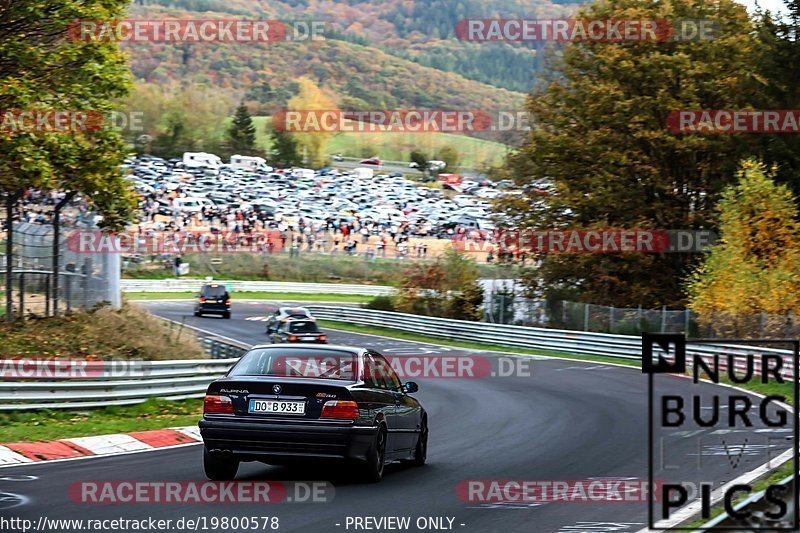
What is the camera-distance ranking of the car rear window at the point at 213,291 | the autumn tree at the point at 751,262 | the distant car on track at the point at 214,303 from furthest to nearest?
1. the car rear window at the point at 213,291
2. the distant car on track at the point at 214,303
3. the autumn tree at the point at 751,262

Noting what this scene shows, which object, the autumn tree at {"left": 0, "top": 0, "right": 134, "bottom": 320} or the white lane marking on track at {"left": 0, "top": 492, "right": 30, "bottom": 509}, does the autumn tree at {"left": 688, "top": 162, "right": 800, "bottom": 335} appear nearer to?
the autumn tree at {"left": 0, "top": 0, "right": 134, "bottom": 320}

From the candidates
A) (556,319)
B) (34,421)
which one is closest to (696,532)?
(34,421)

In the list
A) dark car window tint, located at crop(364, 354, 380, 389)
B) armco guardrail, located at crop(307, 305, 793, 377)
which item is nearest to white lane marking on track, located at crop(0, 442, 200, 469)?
dark car window tint, located at crop(364, 354, 380, 389)

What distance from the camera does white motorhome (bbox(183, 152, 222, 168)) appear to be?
13400 centimetres

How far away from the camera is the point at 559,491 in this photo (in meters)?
11.4

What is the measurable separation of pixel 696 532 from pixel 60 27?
1820 centimetres

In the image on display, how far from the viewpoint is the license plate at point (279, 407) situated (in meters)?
11.0

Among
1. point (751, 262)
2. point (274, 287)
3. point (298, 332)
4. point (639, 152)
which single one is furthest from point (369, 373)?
point (274, 287)

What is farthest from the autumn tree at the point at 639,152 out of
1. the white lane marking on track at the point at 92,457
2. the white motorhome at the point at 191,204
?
the white motorhome at the point at 191,204

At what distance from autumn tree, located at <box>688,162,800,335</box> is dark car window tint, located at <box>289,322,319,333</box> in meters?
13.8

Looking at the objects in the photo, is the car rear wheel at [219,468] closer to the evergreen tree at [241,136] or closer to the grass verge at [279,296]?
the grass verge at [279,296]

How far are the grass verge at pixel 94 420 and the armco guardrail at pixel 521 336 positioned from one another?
16.0 meters

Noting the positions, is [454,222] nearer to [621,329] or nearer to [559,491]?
[621,329]

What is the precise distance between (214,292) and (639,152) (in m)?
21.7
